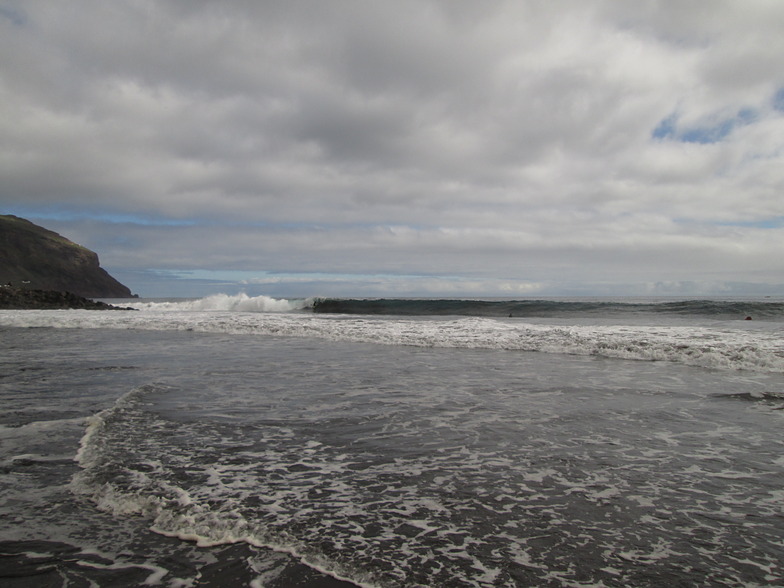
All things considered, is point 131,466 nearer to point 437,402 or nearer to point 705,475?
point 437,402

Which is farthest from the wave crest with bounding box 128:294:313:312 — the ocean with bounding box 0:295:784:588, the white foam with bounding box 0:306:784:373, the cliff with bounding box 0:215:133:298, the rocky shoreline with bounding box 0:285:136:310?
the cliff with bounding box 0:215:133:298

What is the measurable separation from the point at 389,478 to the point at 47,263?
134m

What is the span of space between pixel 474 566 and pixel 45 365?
11152 mm

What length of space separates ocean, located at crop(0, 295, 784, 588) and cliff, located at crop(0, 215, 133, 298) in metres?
113

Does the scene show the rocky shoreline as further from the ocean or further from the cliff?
the cliff

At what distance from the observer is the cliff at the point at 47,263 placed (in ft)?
338

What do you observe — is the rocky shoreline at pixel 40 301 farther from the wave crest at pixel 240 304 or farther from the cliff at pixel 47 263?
the cliff at pixel 47 263

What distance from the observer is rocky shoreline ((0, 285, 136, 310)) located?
36.1m

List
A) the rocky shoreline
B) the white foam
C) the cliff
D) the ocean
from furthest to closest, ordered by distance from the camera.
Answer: the cliff → the rocky shoreline → the white foam → the ocean

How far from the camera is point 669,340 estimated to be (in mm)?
13969

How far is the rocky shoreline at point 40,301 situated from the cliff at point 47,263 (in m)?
72.0

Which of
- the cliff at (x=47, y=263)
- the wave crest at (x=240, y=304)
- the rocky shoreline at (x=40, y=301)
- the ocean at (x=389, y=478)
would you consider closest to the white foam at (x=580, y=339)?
the ocean at (x=389, y=478)

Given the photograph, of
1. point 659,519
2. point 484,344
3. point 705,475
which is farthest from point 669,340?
point 659,519

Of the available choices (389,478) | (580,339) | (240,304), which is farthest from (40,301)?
(389,478)
